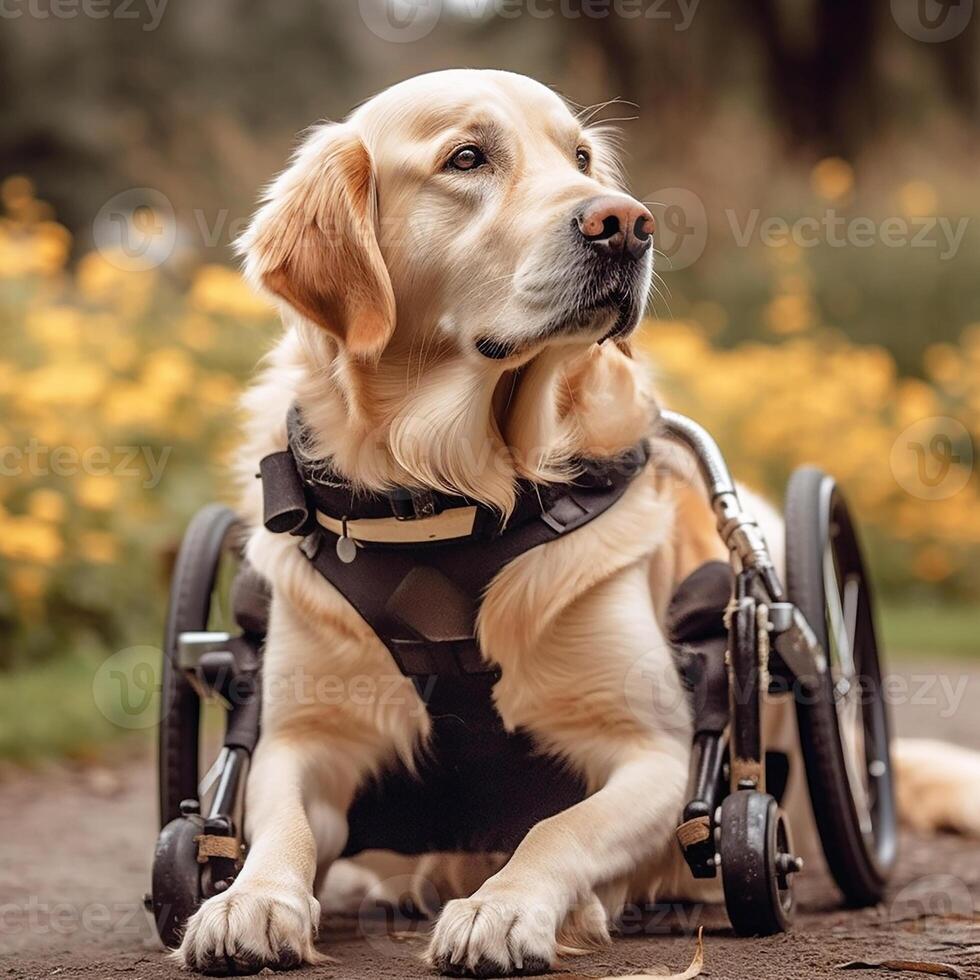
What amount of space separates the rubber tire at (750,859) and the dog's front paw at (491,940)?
1.08 feet

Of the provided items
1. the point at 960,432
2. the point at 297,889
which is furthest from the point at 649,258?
the point at 960,432

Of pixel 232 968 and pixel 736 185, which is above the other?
pixel 736 185

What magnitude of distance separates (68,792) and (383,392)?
2.52 metres

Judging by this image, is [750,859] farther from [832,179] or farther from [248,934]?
[832,179]

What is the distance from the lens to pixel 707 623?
257 centimetres

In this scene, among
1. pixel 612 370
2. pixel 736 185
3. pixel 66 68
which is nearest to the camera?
pixel 612 370

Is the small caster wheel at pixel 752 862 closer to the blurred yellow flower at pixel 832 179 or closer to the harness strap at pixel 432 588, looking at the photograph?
the harness strap at pixel 432 588

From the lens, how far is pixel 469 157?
8.32 feet

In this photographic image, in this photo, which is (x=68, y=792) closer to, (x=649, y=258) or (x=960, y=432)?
(x=649, y=258)

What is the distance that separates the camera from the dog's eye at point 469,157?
254cm

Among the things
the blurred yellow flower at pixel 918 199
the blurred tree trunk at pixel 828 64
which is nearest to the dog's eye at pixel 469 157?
the blurred yellow flower at pixel 918 199

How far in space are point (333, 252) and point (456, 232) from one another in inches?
8.6

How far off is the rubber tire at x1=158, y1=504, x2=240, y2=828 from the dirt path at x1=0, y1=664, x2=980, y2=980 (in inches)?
11.2

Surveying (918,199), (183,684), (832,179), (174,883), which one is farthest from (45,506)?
(832,179)
